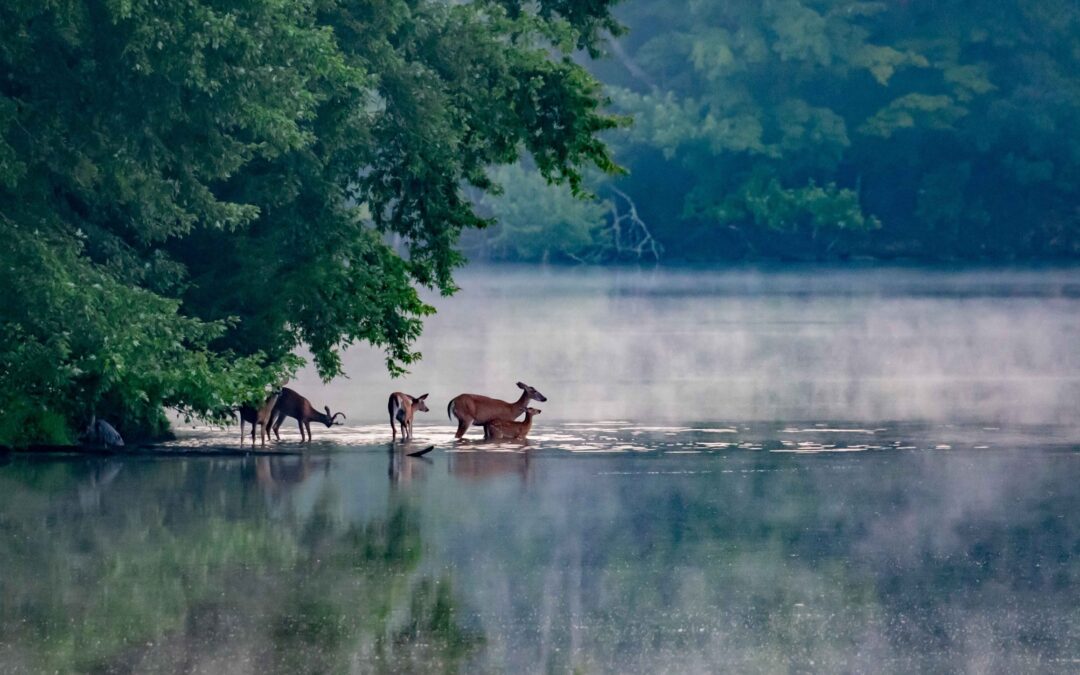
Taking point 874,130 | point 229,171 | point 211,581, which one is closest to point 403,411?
point 229,171

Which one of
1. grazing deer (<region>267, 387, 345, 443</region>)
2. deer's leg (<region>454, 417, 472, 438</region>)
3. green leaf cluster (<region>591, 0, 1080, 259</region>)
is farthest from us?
green leaf cluster (<region>591, 0, 1080, 259</region>)

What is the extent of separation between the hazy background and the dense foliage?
108 inches

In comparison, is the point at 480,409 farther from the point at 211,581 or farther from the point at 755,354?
the point at 755,354

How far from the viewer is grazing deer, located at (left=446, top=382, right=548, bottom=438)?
1906 cm

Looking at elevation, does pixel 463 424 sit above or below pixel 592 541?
above

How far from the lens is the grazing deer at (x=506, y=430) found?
19.3 meters

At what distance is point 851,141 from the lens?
267ft

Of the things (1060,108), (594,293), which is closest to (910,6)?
(1060,108)

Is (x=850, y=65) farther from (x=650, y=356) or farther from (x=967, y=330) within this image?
(x=650, y=356)

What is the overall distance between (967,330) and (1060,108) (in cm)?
Answer: 4180

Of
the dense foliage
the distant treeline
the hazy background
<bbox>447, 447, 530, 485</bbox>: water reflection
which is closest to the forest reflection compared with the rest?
<bbox>447, 447, 530, 485</bbox>: water reflection

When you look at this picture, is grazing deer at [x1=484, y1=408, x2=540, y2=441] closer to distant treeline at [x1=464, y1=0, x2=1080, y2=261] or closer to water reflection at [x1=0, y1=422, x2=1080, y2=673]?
water reflection at [x1=0, y1=422, x2=1080, y2=673]

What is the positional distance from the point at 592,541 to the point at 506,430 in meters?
6.23

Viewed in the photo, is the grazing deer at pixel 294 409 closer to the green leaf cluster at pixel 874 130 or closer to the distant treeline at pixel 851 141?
the distant treeline at pixel 851 141
